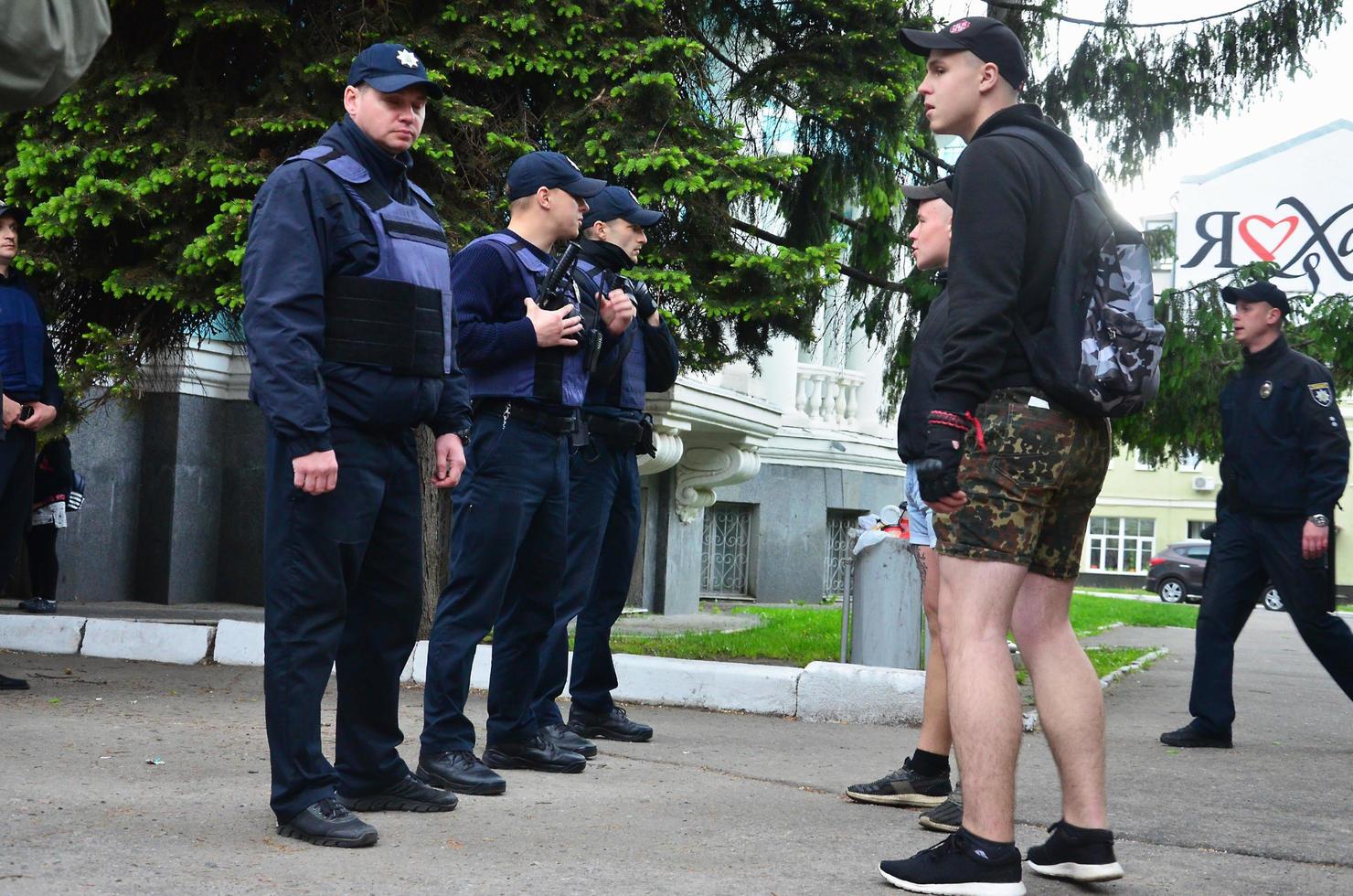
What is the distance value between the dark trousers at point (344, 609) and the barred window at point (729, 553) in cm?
1339

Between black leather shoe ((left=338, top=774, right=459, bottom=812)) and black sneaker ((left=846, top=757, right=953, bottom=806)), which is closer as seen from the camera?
black leather shoe ((left=338, top=774, right=459, bottom=812))

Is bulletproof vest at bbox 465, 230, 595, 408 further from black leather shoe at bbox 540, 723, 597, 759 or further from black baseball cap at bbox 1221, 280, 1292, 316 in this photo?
black baseball cap at bbox 1221, 280, 1292, 316

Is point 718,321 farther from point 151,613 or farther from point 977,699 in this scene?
point 977,699

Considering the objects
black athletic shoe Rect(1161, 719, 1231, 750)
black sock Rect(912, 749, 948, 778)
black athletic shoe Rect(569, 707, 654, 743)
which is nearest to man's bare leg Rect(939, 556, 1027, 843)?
black sock Rect(912, 749, 948, 778)

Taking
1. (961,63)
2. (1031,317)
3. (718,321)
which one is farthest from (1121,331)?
(718,321)

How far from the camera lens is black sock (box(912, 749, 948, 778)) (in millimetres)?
4934

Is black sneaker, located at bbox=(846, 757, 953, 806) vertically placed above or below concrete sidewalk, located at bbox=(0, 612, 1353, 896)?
above

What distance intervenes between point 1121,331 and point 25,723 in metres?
4.44

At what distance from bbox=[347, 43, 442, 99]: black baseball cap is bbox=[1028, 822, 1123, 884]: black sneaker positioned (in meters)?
2.70

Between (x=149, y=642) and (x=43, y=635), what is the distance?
708 millimetres

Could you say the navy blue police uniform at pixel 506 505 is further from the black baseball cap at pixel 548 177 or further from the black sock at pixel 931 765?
the black sock at pixel 931 765

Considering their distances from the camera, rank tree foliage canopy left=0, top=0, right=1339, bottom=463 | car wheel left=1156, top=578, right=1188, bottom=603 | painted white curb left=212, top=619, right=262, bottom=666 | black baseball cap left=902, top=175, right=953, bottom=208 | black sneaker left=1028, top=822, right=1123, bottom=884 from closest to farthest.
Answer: black sneaker left=1028, top=822, right=1123, bottom=884, black baseball cap left=902, top=175, right=953, bottom=208, tree foliage canopy left=0, top=0, right=1339, bottom=463, painted white curb left=212, top=619, right=262, bottom=666, car wheel left=1156, top=578, right=1188, bottom=603

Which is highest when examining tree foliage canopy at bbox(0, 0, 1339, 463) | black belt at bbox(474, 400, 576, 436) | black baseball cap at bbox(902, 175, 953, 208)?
tree foliage canopy at bbox(0, 0, 1339, 463)

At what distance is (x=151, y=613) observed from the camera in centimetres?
1091
